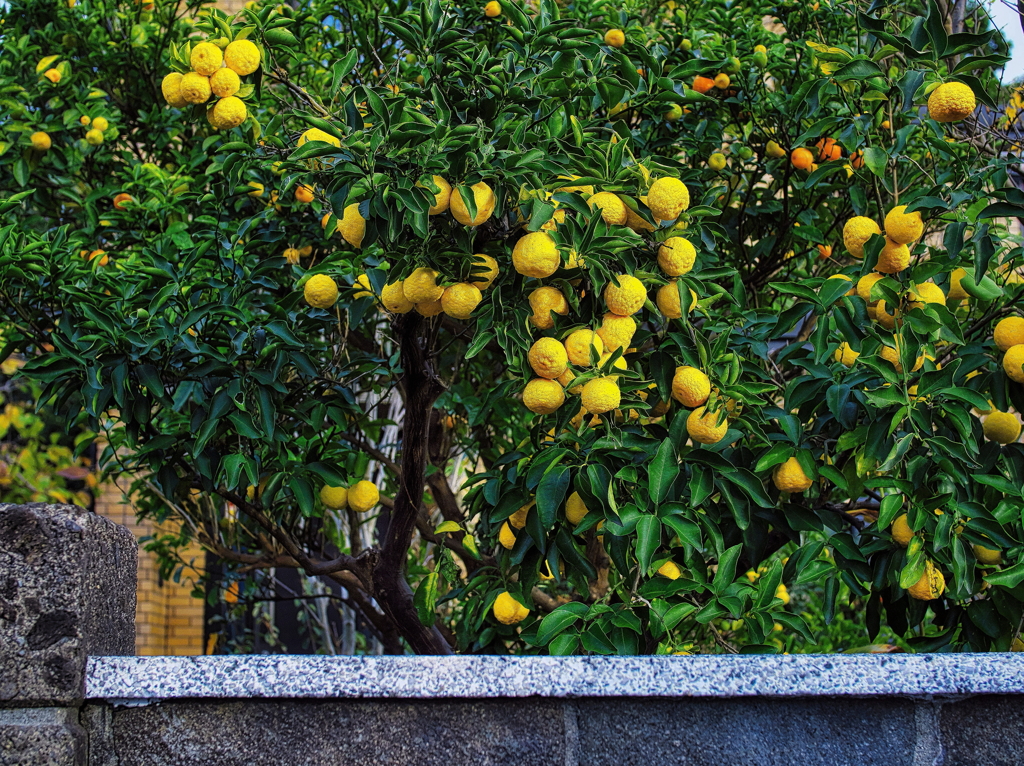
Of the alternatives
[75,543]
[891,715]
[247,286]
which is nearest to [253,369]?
[247,286]

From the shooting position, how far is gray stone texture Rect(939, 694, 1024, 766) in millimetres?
1504

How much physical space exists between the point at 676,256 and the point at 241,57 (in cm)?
110

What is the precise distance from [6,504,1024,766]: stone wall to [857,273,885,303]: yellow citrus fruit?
88 centimetres

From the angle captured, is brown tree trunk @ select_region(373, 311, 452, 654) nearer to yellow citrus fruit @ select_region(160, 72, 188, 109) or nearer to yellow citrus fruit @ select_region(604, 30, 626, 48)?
yellow citrus fruit @ select_region(160, 72, 188, 109)

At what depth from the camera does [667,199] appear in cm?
193

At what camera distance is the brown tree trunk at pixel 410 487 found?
212 centimetres

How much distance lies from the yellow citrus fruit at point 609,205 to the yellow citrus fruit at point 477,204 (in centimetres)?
22

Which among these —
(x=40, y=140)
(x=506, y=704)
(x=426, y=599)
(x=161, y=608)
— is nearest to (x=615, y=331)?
(x=506, y=704)

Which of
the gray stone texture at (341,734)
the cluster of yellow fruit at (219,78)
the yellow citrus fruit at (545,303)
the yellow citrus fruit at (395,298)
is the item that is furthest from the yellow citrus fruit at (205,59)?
the gray stone texture at (341,734)

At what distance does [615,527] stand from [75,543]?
3.15 ft

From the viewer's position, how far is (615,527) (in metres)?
1.81

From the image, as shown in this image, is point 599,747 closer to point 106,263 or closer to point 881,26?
point 881,26

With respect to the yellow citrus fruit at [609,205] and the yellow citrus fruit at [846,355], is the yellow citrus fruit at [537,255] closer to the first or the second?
the yellow citrus fruit at [609,205]

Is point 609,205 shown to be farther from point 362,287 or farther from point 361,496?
point 361,496
